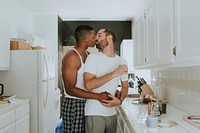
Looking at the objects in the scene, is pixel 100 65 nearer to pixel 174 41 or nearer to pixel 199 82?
pixel 174 41

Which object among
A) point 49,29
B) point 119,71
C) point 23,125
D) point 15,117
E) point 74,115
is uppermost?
point 49,29

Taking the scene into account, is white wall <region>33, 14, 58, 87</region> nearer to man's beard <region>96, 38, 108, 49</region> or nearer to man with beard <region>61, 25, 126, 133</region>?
man with beard <region>61, 25, 126, 133</region>

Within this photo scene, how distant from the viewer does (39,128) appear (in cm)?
347

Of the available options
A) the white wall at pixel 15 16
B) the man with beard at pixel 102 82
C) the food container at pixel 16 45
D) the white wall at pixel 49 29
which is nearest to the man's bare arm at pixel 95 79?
the man with beard at pixel 102 82

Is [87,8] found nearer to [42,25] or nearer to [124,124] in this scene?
[42,25]

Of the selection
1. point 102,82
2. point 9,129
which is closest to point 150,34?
point 102,82

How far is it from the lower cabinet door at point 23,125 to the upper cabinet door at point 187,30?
7.19 ft

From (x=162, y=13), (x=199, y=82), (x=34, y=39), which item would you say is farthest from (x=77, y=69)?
(x=34, y=39)

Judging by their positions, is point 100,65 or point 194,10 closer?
point 194,10

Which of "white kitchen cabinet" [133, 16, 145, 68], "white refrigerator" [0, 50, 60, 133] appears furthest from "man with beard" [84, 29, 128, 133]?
"white refrigerator" [0, 50, 60, 133]

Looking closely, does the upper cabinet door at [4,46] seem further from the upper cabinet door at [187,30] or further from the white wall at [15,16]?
the upper cabinet door at [187,30]

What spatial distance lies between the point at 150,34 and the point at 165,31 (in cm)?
64

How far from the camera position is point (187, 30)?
1.46 meters

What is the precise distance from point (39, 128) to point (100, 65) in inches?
75.6
